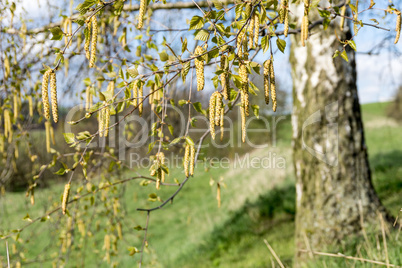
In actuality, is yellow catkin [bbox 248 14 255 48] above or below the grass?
above

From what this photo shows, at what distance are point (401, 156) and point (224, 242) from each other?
20.8 feet

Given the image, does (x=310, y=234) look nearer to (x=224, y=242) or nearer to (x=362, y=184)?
(x=362, y=184)

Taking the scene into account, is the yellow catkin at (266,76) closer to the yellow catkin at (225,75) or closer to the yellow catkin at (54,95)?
the yellow catkin at (225,75)

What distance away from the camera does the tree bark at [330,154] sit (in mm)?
3389

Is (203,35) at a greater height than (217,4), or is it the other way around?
(217,4)

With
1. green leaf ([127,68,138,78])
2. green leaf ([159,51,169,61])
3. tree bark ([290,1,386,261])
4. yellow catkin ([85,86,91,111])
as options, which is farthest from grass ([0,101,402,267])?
green leaf ([127,68,138,78])

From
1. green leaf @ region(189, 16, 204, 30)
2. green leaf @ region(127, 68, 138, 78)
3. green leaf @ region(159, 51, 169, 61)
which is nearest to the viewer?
green leaf @ region(189, 16, 204, 30)

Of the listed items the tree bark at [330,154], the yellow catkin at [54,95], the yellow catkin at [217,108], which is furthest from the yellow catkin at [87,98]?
the tree bark at [330,154]

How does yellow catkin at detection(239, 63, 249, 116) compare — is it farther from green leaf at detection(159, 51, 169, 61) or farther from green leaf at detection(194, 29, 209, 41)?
green leaf at detection(159, 51, 169, 61)

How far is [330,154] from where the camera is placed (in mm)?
3424

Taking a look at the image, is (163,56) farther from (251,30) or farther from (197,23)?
(251,30)

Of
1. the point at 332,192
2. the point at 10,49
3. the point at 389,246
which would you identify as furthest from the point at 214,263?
the point at 10,49

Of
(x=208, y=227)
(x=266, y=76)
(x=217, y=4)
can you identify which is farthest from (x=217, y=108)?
(x=208, y=227)

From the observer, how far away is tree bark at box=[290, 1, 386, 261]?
339 cm
